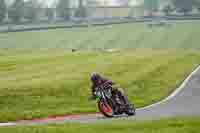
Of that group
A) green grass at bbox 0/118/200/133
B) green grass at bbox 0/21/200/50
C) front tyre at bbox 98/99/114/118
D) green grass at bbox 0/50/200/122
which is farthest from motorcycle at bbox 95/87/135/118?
green grass at bbox 0/21/200/50

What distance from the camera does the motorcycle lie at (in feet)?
60.1

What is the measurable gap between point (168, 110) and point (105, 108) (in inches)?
97.8

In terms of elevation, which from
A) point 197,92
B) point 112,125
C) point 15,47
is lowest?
point 15,47

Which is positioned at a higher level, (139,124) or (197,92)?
(139,124)

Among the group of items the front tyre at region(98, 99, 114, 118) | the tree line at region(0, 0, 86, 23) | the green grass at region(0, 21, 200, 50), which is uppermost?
the front tyre at region(98, 99, 114, 118)

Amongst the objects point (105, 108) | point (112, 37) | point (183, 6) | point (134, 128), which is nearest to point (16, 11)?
point (112, 37)

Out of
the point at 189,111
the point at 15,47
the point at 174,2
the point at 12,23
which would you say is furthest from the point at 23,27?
the point at 189,111

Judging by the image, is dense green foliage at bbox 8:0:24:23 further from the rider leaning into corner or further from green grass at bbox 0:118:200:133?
green grass at bbox 0:118:200:133

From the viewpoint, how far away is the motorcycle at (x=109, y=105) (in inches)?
722

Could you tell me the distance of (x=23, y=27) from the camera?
11419 centimetres

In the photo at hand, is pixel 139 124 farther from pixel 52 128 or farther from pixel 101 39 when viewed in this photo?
pixel 101 39

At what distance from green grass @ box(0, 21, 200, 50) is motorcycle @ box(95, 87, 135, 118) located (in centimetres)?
7026

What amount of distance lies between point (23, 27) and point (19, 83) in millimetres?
86653

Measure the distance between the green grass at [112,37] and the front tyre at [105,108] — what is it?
7054 centimetres
